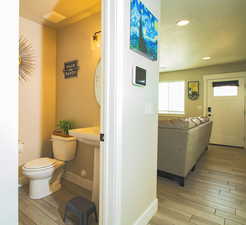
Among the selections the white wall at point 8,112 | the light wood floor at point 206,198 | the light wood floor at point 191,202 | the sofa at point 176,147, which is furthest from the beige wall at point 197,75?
the white wall at point 8,112

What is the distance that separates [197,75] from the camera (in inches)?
212

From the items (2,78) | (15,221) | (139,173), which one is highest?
(2,78)

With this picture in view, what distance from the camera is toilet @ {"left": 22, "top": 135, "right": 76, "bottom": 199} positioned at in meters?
1.91

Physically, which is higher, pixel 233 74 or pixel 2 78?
pixel 233 74

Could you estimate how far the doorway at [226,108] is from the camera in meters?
4.69

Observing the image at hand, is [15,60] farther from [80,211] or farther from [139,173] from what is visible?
[80,211]

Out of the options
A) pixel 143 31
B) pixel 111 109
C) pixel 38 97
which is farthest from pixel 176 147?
pixel 38 97

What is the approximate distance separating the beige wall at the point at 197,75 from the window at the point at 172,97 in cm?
21

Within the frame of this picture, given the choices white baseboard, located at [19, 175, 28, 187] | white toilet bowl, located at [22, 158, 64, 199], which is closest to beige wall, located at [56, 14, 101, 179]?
white toilet bowl, located at [22, 158, 64, 199]

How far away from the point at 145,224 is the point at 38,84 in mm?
2365

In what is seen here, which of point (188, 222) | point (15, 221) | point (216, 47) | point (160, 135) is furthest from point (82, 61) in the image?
point (216, 47)

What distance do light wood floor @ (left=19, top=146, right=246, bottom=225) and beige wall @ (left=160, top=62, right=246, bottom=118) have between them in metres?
2.83

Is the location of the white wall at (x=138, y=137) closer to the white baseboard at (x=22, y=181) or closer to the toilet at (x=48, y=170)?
the toilet at (x=48, y=170)

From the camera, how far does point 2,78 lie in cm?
61
